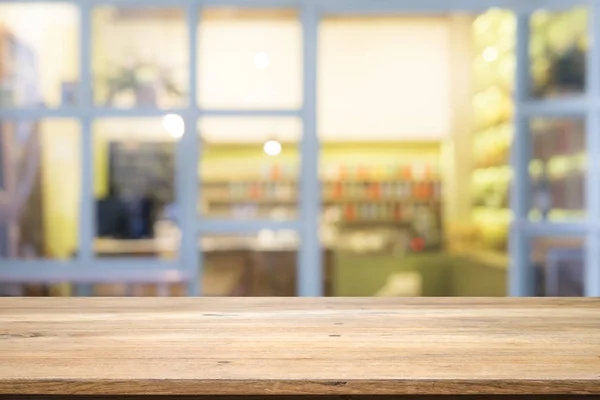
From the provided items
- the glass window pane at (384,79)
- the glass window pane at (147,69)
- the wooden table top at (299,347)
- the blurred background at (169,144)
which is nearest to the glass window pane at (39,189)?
the blurred background at (169,144)

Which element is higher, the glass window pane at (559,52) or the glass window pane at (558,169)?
the glass window pane at (559,52)

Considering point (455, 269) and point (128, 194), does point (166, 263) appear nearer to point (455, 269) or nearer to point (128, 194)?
point (128, 194)

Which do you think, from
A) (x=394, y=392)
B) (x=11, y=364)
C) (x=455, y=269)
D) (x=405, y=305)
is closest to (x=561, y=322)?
(x=405, y=305)

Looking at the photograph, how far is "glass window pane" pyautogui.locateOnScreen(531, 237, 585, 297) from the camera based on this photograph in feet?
12.5

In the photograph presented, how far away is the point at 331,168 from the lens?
9281 millimetres

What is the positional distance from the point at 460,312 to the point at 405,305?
138 mm

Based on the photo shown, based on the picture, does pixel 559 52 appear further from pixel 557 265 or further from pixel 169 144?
pixel 169 144

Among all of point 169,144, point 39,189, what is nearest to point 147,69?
point 169,144

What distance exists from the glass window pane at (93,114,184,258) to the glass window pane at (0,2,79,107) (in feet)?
0.89

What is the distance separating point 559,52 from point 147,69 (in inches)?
76.3

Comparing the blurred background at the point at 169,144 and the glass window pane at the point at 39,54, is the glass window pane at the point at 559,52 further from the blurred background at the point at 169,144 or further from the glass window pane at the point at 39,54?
the glass window pane at the point at 39,54

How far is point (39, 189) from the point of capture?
3877 mm

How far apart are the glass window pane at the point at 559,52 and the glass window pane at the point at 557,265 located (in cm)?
69

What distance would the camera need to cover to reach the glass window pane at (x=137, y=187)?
3.81 metres
